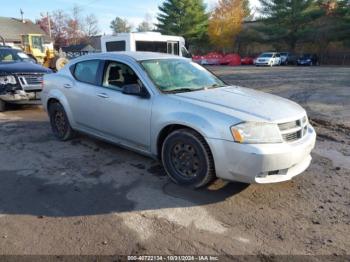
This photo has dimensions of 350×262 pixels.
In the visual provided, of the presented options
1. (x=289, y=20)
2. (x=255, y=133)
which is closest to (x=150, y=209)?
(x=255, y=133)

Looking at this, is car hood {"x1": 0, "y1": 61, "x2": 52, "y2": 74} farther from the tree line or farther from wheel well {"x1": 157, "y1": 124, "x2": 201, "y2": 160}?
the tree line

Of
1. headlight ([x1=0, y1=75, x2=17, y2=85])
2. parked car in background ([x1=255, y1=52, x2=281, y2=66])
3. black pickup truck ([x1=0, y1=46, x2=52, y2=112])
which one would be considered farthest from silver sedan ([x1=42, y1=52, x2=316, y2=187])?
parked car in background ([x1=255, y1=52, x2=281, y2=66])

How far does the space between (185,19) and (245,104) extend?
49.3 m

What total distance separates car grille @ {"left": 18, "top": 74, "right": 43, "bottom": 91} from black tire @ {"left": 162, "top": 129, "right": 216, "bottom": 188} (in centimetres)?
594

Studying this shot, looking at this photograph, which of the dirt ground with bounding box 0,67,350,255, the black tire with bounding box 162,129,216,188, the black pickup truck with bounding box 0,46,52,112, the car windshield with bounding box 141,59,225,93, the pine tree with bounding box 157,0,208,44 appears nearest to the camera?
the dirt ground with bounding box 0,67,350,255

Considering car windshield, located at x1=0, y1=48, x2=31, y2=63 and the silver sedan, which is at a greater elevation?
car windshield, located at x1=0, y1=48, x2=31, y2=63

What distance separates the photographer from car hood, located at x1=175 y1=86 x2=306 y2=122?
12.5ft

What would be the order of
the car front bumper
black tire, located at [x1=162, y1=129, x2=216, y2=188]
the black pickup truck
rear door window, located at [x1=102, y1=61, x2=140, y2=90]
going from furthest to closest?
the black pickup truck → rear door window, located at [x1=102, y1=61, x2=140, y2=90] → black tire, located at [x1=162, y1=129, x2=216, y2=188] → the car front bumper

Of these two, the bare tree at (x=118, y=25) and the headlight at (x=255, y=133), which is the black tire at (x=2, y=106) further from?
the bare tree at (x=118, y=25)

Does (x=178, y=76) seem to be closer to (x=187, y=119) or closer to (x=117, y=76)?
(x=117, y=76)

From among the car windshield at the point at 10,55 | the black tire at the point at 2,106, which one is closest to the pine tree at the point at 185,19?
the car windshield at the point at 10,55

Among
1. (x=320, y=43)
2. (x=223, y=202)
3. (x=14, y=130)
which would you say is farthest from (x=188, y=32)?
(x=223, y=202)

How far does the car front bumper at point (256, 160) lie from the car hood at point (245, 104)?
1.06 feet

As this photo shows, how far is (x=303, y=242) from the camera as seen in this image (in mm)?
3156
